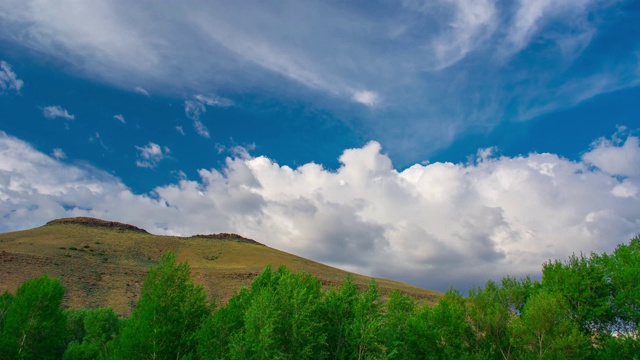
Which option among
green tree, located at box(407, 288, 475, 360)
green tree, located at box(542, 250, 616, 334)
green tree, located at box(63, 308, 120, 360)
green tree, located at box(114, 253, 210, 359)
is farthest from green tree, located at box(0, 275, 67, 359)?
green tree, located at box(542, 250, 616, 334)

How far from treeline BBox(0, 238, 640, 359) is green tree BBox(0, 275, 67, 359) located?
11 cm

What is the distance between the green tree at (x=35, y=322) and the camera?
43.9 metres

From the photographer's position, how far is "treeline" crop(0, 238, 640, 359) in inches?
1374

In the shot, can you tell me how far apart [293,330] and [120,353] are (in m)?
14.3

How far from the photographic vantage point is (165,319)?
1506 inches

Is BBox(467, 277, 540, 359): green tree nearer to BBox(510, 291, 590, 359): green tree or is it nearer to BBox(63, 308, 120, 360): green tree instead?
BBox(510, 291, 590, 359): green tree

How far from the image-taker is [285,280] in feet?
125

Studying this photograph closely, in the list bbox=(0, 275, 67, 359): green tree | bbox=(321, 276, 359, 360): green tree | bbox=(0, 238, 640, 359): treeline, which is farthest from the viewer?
bbox=(0, 275, 67, 359): green tree

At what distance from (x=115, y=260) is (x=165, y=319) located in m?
93.0

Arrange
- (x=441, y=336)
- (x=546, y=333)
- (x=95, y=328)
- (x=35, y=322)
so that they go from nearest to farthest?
(x=35, y=322) → (x=546, y=333) → (x=441, y=336) → (x=95, y=328)

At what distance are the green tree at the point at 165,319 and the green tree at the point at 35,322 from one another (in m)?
11.8

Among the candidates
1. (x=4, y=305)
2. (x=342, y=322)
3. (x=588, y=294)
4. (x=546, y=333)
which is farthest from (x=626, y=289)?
(x=4, y=305)

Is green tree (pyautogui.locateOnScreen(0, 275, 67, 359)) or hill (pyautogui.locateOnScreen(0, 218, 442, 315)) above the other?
hill (pyautogui.locateOnScreen(0, 218, 442, 315))

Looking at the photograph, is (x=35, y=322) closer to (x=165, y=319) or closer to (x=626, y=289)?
(x=165, y=319)
